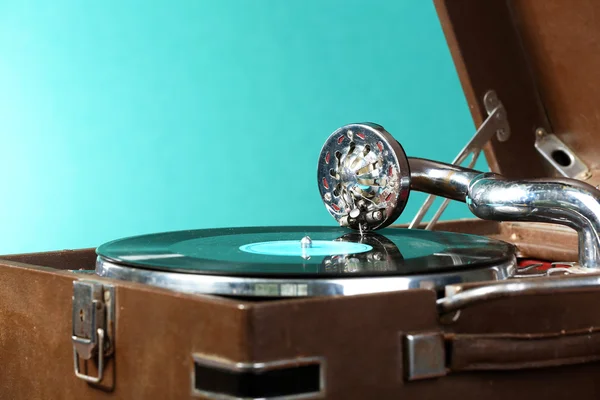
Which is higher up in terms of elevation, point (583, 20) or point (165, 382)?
point (583, 20)

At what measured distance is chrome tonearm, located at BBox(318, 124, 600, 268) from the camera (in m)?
1.29

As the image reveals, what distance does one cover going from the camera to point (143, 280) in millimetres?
1141

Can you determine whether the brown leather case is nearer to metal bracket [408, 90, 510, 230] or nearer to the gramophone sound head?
the gramophone sound head

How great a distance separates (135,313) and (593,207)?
1.90ft

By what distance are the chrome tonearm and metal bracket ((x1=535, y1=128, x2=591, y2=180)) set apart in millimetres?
492

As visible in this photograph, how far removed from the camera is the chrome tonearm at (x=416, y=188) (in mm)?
1292

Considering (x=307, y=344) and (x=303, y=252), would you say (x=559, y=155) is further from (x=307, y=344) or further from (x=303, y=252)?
(x=307, y=344)

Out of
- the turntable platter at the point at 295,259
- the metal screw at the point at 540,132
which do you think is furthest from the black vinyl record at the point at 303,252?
the metal screw at the point at 540,132

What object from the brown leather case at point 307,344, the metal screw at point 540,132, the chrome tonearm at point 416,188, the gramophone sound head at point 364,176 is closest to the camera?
the brown leather case at point 307,344

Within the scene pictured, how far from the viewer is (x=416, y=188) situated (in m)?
1.51

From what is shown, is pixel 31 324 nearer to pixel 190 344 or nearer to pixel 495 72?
pixel 190 344

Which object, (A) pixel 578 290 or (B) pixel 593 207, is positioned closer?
(A) pixel 578 290

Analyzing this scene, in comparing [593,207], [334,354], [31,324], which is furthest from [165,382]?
[593,207]

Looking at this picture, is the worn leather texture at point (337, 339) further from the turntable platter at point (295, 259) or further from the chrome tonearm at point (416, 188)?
the chrome tonearm at point (416, 188)
